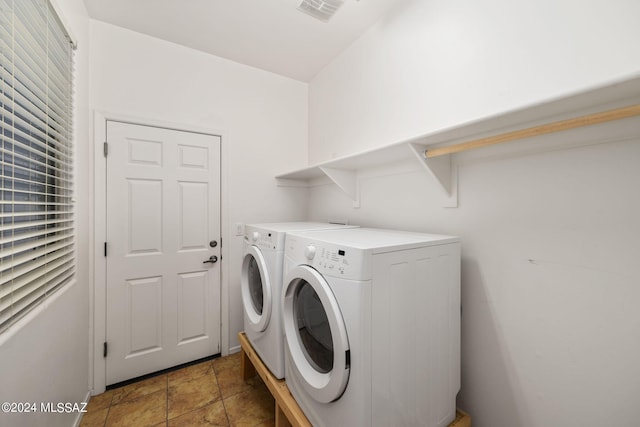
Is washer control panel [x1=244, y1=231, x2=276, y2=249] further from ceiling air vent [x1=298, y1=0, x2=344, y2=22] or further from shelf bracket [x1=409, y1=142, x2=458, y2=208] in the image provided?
ceiling air vent [x1=298, y1=0, x2=344, y2=22]

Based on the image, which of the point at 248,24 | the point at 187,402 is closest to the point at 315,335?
the point at 187,402

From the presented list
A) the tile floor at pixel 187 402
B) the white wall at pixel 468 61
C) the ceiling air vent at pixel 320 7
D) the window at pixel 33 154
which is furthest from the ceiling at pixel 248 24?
the tile floor at pixel 187 402

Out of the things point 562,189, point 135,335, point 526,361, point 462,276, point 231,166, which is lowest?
A: point 135,335

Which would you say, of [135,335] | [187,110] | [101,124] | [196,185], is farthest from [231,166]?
[135,335]

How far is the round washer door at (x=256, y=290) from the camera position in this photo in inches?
58.6

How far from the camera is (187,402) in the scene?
1716mm

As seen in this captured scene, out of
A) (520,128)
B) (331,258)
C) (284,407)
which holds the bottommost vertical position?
(284,407)

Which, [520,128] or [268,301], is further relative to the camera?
[268,301]

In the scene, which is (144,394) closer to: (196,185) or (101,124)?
(196,185)

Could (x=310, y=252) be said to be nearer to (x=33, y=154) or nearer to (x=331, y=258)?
(x=331, y=258)

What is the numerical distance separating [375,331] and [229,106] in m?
2.26

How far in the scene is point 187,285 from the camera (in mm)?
2135

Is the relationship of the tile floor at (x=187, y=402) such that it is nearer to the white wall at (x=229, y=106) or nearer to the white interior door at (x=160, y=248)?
the white interior door at (x=160, y=248)

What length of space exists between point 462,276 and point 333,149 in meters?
1.54
